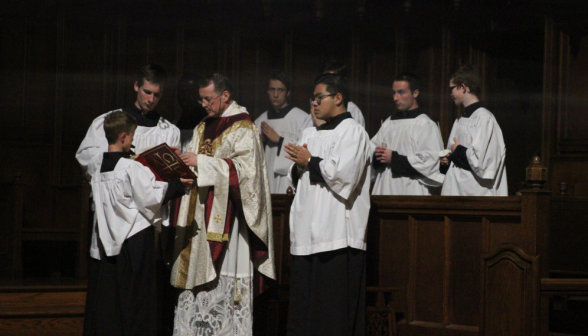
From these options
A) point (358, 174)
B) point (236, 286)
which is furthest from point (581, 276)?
point (236, 286)

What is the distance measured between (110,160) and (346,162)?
1400 mm

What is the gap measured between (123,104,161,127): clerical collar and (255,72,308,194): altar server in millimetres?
1351

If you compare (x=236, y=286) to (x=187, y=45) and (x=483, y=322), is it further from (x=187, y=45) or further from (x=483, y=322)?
(x=187, y=45)

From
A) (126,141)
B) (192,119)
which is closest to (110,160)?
(126,141)

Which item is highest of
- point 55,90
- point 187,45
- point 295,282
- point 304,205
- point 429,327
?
point 187,45

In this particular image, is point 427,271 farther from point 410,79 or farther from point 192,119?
point 192,119

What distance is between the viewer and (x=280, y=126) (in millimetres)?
7070

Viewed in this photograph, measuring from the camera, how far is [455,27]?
26.8 feet

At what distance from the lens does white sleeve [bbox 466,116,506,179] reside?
5.68 m

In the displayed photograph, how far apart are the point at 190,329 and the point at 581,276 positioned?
3.24 metres

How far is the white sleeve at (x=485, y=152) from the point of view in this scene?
18.6ft

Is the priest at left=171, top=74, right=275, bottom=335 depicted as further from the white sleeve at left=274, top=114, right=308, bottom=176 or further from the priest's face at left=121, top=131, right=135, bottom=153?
the white sleeve at left=274, top=114, right=308, bottom=176

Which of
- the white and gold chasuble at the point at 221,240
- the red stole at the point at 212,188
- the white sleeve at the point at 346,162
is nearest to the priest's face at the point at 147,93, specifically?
the red stole at the point at 212,188

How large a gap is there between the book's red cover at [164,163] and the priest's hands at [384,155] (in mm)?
1880
